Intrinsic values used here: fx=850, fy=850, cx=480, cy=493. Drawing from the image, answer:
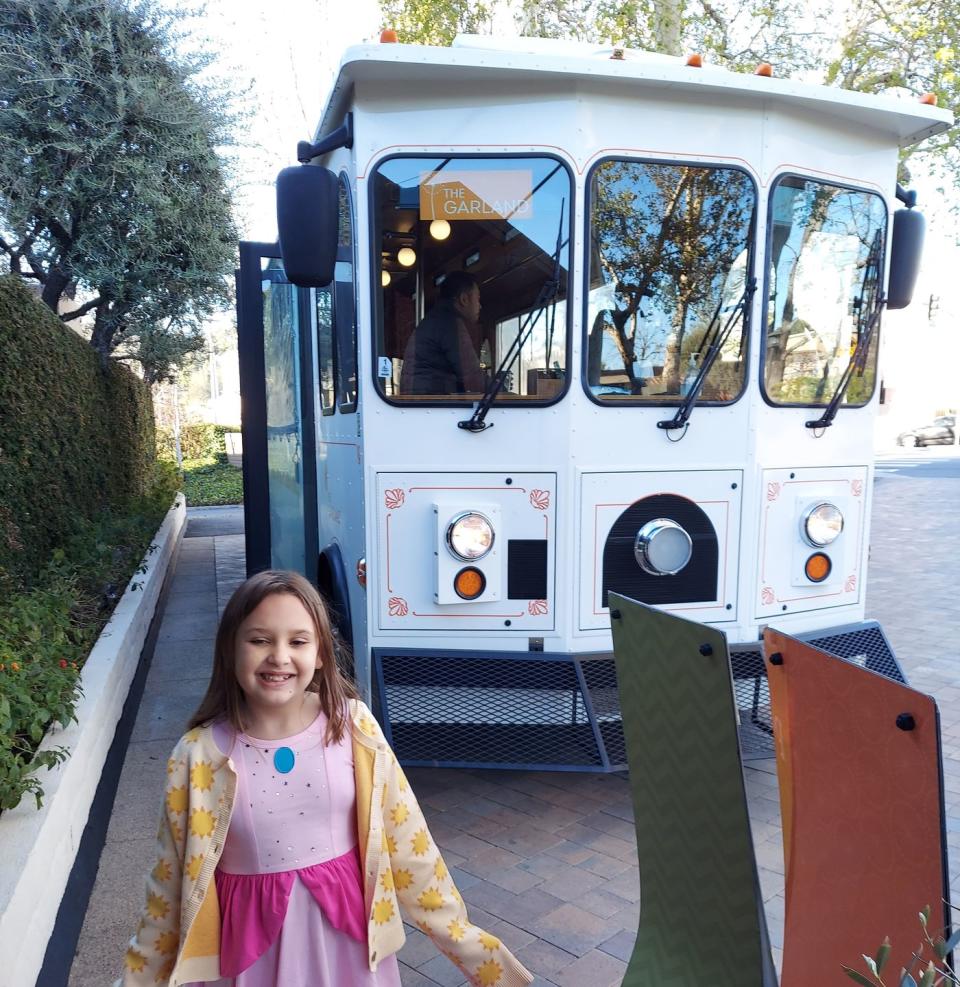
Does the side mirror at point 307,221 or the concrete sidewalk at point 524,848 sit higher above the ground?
the side mirror at point 307,221

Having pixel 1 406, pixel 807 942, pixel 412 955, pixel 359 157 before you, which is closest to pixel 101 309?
pixel 1 406

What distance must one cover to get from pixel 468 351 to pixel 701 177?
4.00 ft

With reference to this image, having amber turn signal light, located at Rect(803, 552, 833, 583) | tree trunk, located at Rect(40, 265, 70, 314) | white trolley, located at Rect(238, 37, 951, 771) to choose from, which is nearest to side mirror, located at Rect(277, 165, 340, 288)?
white trolley, located at Rect(238, 37, 951, 771)

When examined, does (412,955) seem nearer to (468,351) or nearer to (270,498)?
(468,351)

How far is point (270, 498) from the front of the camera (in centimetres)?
588

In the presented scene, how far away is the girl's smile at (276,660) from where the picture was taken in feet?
5.86

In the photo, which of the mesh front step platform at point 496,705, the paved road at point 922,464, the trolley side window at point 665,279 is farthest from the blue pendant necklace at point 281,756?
the paved road at point 922,464

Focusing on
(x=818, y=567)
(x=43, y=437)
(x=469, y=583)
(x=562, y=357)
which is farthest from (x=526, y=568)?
(x=43, y=437)

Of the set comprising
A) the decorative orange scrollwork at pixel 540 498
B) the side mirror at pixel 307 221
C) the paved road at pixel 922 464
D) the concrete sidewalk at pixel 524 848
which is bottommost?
the paved road at pixel 922 464

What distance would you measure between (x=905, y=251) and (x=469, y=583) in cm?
258

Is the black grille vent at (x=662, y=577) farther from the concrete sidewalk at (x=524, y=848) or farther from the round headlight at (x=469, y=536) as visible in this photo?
the concrete sidewalk at (x=524, y=848)

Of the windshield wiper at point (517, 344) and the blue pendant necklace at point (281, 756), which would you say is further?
the windshield wiper at point (517, 344)

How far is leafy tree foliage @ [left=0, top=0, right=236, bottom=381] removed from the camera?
7.81m

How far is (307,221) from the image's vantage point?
3.20m
